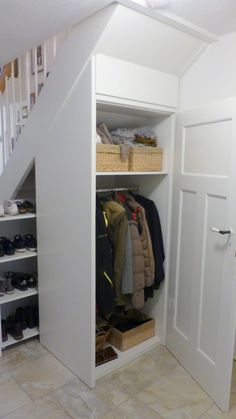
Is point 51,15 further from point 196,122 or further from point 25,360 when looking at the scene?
→ point 25,360

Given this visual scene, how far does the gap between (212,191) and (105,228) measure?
2.24ft

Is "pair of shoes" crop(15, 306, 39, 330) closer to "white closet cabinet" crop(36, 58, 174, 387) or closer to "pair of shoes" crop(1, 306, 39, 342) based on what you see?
"pair of shoes" crop(1, 306, 39, 342)

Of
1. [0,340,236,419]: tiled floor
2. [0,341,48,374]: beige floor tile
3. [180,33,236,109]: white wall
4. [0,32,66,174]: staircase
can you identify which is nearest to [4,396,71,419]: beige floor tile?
[0,340,236,419]: tiled floor

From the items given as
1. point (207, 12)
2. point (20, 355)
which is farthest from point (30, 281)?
point (207, 12)

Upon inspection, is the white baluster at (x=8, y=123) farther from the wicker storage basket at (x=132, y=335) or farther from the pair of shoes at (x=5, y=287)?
the wicker storage basket at (x=132, y=335)

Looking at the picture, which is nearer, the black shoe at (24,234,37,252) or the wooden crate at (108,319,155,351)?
the wooden crate at (108,319,155,351)

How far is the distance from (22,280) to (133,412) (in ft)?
4.01

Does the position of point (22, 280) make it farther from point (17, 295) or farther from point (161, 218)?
point (161, 218)

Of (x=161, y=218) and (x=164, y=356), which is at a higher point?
(x=161, y=218)

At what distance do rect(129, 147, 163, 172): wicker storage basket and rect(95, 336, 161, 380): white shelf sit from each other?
1.31m

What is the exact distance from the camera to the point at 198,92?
199cm

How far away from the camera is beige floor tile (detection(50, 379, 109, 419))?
1.73 metres

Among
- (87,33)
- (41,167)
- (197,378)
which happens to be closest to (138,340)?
(197,378)

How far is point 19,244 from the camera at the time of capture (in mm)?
2336
